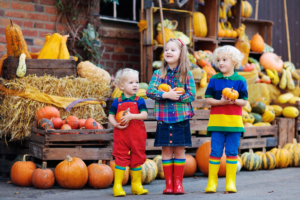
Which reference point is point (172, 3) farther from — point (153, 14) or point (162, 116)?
point (162, 116)

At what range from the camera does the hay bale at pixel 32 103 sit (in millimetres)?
4582

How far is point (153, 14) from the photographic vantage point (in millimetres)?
6582

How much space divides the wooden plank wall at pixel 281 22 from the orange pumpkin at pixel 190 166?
16.1 feet

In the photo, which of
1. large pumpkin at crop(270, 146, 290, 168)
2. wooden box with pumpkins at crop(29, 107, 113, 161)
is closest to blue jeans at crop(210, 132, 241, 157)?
wooden box with pumpkins at crop(29, 107, 113, 161)

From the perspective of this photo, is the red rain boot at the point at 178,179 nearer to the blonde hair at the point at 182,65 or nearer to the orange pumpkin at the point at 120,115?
the orange pumpkin at the point at 120,115

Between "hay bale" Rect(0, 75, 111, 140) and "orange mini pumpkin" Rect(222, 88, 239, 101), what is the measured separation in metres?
1.94

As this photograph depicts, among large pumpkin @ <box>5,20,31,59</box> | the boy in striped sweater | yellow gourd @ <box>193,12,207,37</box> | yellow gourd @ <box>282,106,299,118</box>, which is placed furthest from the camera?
yellow gourd @ <box>193,12,207,37</box>

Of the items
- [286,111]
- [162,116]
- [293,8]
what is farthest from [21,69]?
[293,8]

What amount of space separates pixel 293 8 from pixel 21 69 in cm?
724

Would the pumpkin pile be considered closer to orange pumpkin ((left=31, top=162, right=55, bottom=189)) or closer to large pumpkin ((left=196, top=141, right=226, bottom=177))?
orange pumpkin ((left=31, top=162, right=55, bottom=189))

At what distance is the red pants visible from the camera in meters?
3.58

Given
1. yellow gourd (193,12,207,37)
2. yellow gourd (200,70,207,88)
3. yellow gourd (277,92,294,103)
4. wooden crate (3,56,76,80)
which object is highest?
yellow gourd (193,12,207,37)

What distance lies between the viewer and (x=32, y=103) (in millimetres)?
4582

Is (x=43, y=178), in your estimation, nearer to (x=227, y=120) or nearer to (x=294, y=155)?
(x=227, y=120)
